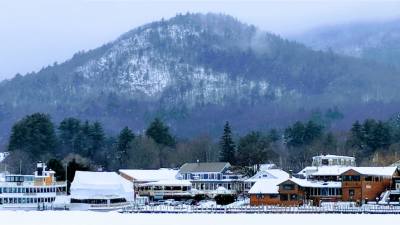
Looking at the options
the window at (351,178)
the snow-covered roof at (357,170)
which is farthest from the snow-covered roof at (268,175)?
the window at (351,178)

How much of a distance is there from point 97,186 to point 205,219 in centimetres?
2206

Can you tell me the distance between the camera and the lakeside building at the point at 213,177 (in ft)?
318

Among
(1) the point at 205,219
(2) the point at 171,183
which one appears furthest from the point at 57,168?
(1) the point at 205,219

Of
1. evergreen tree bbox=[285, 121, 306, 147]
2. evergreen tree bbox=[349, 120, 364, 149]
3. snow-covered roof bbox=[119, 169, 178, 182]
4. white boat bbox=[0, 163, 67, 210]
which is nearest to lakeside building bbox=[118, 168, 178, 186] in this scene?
snow-covered roof bbox=[119, 169, 178, 182]

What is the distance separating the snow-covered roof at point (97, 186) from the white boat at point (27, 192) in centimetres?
232

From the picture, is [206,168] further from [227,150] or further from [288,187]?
[288,187]

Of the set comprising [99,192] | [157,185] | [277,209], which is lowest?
[277,209]

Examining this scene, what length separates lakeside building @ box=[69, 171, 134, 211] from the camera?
81.6 metres

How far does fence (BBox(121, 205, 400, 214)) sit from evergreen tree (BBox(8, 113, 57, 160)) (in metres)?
41.0

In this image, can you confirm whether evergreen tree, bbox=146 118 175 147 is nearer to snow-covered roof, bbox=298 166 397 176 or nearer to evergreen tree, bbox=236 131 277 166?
evergreen tree, bbox=236 131 277 166

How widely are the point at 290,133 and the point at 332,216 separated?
56892 millimetres

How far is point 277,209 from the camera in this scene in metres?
75.0

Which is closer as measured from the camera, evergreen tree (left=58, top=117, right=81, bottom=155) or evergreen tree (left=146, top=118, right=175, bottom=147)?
evergreen tree (left=146, top=118, right=175, bottom=147)

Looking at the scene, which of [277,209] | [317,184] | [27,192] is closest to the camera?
[277,209]
